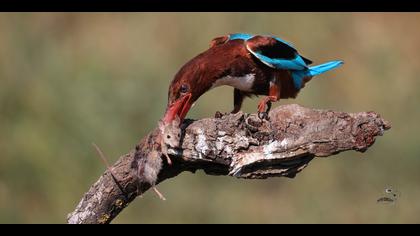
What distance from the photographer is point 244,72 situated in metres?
4.51

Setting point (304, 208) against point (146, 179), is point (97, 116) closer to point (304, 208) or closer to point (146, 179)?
point (304, 208)

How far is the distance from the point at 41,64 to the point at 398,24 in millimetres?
2496

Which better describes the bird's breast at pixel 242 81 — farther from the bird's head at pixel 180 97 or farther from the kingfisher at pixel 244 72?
the bird's head at pixel 180 97

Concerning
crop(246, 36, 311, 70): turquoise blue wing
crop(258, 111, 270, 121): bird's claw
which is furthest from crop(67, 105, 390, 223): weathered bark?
crop(246, 36, 311, 70): turquoise blue wing

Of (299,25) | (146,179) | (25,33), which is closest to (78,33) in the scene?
(25,33)

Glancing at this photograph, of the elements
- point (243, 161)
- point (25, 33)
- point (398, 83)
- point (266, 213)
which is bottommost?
point (266, 213)

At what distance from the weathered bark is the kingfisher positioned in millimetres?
485

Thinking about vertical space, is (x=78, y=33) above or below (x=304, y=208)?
above

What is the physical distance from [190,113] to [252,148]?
231 cm

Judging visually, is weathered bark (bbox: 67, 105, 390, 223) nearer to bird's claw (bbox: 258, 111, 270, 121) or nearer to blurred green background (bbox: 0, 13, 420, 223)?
bird's claw (bbox: 258, 111, 270, 121)

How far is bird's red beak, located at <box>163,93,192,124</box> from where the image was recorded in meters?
3.92

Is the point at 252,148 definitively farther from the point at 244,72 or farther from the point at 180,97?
the point at 244,72

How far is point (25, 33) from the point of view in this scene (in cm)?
695
